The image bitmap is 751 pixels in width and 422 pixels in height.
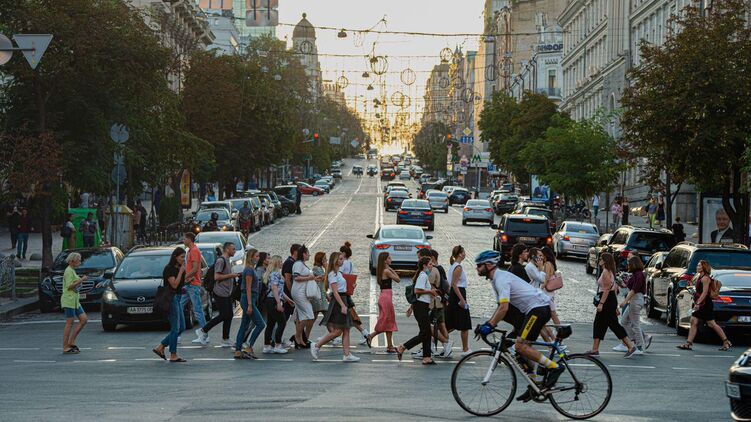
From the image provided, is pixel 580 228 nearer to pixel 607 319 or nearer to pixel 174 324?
pixel 607 319

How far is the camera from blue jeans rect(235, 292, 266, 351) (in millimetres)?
19438

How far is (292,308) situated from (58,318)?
8401 millimetres

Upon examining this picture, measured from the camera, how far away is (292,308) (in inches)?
825

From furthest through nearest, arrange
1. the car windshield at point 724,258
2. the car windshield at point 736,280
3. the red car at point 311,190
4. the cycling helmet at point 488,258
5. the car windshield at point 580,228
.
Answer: the red car at point 311,190, the car windshield at point 580,228, the car windshield at point 724,258, the car windshield at point 736,280, the cycling helmet at point 488,258

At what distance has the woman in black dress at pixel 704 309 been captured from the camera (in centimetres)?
2169

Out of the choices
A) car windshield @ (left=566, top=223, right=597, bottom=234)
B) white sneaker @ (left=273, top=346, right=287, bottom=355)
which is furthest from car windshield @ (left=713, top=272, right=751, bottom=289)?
car windshield @ (left=566, top=223, right=597, bottom=234)

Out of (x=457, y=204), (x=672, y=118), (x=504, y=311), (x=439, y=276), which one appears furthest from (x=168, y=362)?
(x=457, y=204)

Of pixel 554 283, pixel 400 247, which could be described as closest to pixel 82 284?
pixel 400 247

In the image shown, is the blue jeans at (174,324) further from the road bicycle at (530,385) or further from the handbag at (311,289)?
the road bicycle at (530,385)

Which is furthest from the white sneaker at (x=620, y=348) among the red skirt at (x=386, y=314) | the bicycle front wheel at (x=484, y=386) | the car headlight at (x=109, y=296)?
the car headlight at (x=109, y=296)

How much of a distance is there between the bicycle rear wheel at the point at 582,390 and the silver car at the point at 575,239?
3331 centimetres

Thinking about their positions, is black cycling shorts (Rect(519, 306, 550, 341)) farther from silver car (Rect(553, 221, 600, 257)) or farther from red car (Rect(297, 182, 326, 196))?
red car (Rect(297, 182, 326, 196))

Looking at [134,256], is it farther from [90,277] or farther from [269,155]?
[269,155]

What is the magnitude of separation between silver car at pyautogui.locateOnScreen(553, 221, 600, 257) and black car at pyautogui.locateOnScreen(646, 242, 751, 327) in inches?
758
